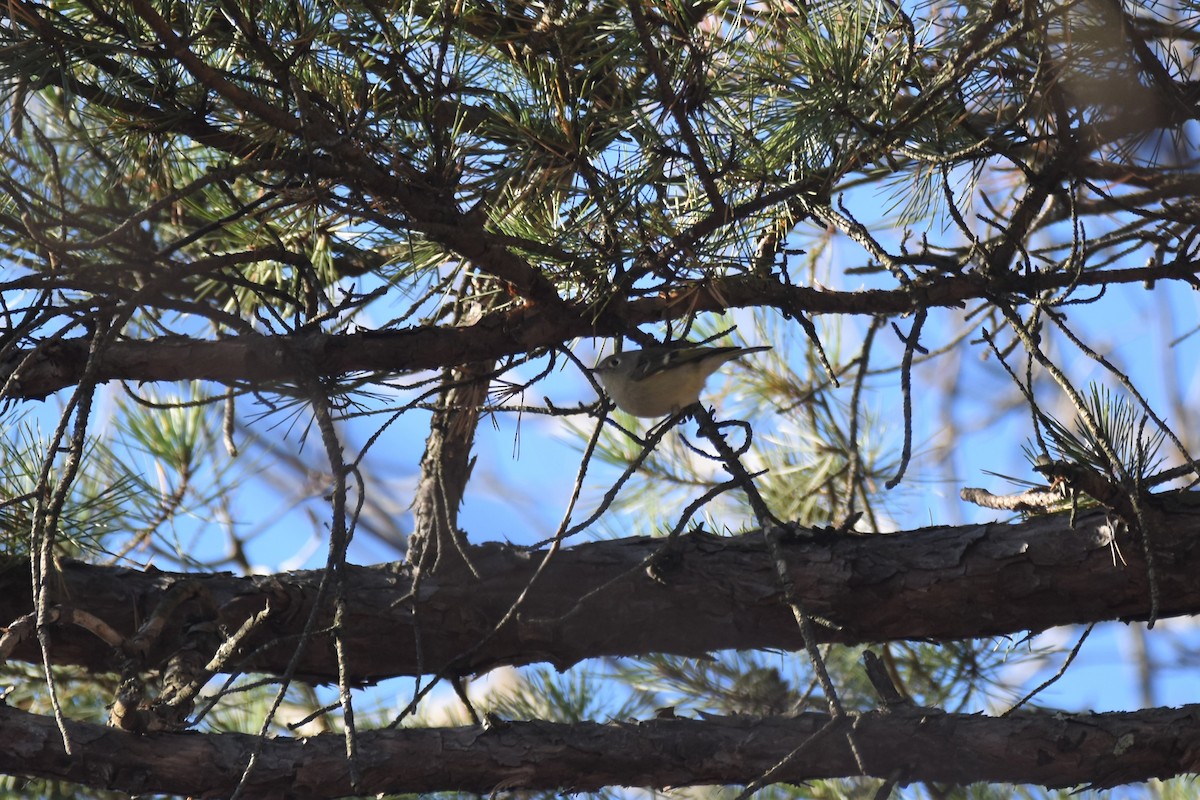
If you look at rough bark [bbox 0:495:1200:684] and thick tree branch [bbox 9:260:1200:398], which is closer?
thick tree branch [bbox 9:260:1200:398]

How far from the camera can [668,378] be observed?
2309mm

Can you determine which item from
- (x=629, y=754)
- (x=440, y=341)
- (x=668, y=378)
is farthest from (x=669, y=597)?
(x=440, y=341)

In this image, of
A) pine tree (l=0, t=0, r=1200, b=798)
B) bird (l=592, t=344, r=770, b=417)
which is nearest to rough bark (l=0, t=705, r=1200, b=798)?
pine tree (l=0, t=0, r=1200, b=798)

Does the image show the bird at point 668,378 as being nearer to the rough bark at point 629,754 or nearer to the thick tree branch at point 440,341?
the thick tree branch at point 440,341

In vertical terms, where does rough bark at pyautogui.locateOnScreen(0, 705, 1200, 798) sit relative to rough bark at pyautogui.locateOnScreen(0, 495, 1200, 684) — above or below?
below

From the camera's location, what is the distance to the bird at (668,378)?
7.48ft

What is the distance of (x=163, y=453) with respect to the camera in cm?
245

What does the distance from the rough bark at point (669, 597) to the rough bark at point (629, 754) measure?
22cm

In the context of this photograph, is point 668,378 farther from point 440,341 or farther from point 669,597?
point 440,341

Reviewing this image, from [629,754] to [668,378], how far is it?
86 centimetres

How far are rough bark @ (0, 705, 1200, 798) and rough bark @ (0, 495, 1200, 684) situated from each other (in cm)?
22

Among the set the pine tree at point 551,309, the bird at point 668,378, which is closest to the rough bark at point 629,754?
the pine tree at point 551,309

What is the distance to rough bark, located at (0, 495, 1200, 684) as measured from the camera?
188 cm

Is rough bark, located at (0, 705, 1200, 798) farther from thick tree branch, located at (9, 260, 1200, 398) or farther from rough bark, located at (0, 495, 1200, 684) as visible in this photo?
thick tree branch, located at (9, 260, 1200, 398)
